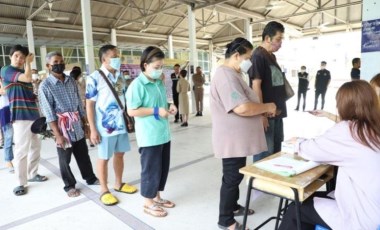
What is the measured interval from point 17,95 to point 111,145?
119 centimetres

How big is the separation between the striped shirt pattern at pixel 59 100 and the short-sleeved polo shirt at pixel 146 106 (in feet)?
2.82

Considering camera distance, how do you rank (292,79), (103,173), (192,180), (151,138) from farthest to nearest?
(292,79) → (192,180) → (103,173) → (151,138)

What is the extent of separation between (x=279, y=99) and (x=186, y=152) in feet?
6.67

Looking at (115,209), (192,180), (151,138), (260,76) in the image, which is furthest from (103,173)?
(260,76)

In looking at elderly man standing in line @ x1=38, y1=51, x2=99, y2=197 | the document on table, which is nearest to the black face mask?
elderly man standing in line @ x1=38, y1=51, x2=99, y2=197

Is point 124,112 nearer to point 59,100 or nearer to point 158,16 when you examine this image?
point 59,100

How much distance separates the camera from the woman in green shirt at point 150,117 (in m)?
2.03

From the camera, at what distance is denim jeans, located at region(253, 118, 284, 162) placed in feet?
7.68

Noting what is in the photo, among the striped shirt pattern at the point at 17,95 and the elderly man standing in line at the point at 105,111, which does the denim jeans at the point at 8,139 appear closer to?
the striped shirt pattern at the point at 17,95

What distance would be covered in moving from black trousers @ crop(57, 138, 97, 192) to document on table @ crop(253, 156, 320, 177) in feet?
6.38

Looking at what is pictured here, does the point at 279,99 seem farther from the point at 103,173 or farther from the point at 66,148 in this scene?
the point at 66,148

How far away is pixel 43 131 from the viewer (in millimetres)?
2717

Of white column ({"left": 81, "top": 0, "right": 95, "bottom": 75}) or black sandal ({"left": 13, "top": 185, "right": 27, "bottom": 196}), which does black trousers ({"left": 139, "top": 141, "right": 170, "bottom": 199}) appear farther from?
white column ({"left": 81, "top": 0, "right": 95, "bottom": 75})

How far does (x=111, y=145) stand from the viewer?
2.42 m
